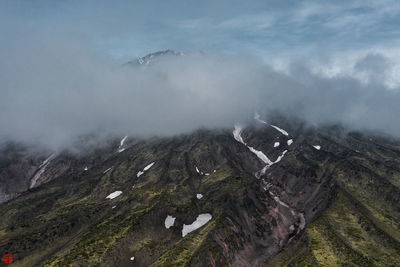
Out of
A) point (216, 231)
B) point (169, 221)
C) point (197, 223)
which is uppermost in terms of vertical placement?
point (216, 231)

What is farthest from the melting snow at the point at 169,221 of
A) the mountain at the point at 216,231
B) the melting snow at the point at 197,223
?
the melting snow at the point at 197,223

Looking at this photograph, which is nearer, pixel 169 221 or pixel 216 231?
pixel 216 231

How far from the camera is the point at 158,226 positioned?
142 meters

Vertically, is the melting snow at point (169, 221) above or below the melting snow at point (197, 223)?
above

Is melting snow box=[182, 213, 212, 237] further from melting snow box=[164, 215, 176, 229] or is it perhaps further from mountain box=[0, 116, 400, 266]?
melting snow box=[164, 215, 176, 229]

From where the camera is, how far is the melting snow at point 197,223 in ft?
473

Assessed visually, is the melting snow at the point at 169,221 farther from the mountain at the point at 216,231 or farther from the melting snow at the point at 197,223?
the melting snow at the point at 197,223

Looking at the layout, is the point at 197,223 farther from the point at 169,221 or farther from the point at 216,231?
the point at 216,231

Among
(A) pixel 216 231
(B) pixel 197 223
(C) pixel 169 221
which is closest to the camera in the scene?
(A) pixel 216 231

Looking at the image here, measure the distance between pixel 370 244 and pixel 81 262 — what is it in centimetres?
12917

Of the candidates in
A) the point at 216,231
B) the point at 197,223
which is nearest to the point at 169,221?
the point at 197,223

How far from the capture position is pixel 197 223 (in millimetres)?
149375

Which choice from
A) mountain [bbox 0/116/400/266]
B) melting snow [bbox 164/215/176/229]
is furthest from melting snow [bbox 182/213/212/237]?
melting snow [bbox 164/215/176/229]

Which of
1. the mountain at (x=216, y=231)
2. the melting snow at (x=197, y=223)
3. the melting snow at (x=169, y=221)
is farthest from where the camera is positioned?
the melting snow at (x=169, y=221)
